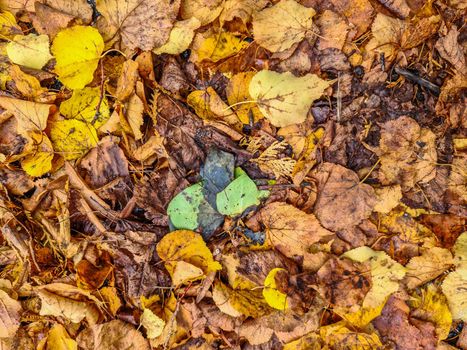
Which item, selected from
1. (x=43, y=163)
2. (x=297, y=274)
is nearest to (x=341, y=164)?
(x=297, y=274)

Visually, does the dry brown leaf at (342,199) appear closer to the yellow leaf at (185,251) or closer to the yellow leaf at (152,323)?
the yellow leaf at (185,251)

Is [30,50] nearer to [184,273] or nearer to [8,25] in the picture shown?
[8,25]

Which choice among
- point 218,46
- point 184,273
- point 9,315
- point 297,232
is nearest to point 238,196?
point 297,232

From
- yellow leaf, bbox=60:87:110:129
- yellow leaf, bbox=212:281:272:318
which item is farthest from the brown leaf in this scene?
yellow leaf, bbox=60:87:110:129

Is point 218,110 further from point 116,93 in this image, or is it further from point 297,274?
point 297,274

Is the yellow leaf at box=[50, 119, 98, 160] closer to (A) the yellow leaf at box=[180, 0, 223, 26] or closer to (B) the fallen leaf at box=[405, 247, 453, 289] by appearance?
(A) the yellow leaf at box=[180, 0, 223, 26]

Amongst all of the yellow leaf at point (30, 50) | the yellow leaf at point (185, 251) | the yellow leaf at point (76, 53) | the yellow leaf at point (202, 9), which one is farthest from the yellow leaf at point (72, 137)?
the yellow leaf at point (202, 9)

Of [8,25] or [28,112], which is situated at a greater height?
[8,25]
